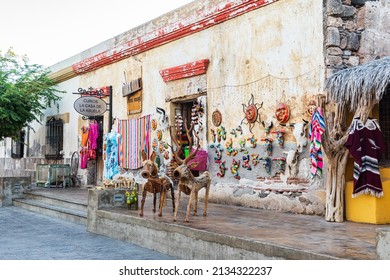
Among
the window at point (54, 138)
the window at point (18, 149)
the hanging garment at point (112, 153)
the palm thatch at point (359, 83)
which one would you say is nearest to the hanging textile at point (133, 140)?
the hanging garment at point (112, 153)

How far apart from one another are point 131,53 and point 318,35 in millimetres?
6242

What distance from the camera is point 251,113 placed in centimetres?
930

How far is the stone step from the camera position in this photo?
9.94 meters

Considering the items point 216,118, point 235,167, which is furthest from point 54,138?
point 235,167

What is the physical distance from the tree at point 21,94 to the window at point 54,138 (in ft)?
1.80

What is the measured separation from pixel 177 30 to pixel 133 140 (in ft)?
10.3

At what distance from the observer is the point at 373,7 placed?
834 centimetres

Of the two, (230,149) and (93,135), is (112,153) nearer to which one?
(93,135)

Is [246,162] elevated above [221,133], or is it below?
below

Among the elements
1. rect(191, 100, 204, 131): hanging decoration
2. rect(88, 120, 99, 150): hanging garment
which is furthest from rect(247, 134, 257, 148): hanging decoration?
rect(88, 120, 99, 150): hanging garment

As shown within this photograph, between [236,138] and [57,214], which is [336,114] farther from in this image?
[57,214]

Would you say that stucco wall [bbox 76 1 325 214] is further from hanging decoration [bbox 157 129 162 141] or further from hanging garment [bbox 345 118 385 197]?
hanging garment [bbox 345 118 385 197]

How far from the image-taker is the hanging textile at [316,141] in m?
7.58

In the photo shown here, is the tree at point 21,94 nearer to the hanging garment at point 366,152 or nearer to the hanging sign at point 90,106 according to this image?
the hanging sign at point 90,106
